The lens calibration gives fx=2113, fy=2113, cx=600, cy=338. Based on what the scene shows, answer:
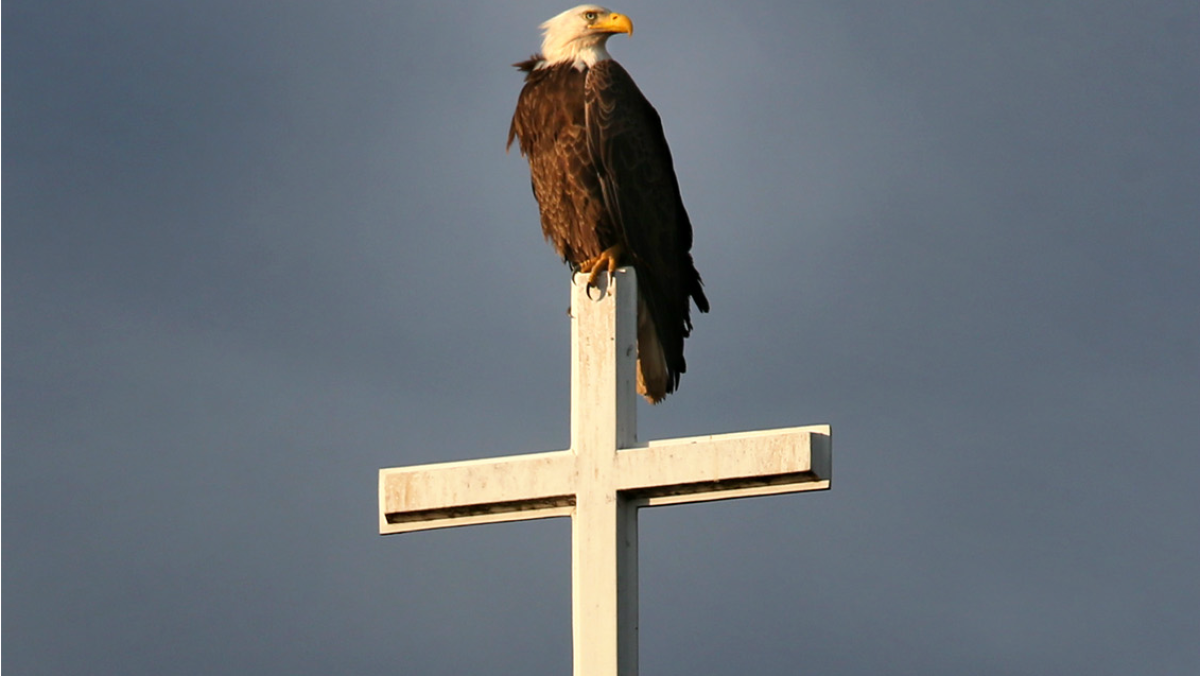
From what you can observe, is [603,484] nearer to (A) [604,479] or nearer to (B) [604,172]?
(A) [604,479]

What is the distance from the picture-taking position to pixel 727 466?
561cm

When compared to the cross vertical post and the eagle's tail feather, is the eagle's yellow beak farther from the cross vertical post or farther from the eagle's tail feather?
the cross vertical post

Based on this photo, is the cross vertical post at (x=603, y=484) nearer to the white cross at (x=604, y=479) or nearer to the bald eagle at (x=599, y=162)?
the white cross at (x=604, y=479)


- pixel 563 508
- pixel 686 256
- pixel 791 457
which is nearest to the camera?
pixel 791 457

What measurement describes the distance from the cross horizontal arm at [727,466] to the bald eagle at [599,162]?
→ 82.7 inches

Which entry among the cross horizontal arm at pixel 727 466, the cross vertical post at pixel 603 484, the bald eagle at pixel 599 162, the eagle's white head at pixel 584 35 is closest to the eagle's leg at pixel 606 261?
the bald eagle at pixel 599 162

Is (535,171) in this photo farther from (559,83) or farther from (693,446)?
(693,446)

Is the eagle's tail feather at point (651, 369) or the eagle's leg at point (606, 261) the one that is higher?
the eagle's leg at point (606, 261)

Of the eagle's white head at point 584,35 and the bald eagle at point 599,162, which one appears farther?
the eagle's white head at point 584,35

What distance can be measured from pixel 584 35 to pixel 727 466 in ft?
11.1

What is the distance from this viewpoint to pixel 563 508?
5.92m

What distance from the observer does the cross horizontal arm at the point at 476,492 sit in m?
5.88

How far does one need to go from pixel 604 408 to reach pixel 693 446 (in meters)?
0.32

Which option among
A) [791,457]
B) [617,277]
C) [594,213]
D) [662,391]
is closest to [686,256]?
[594,213]
